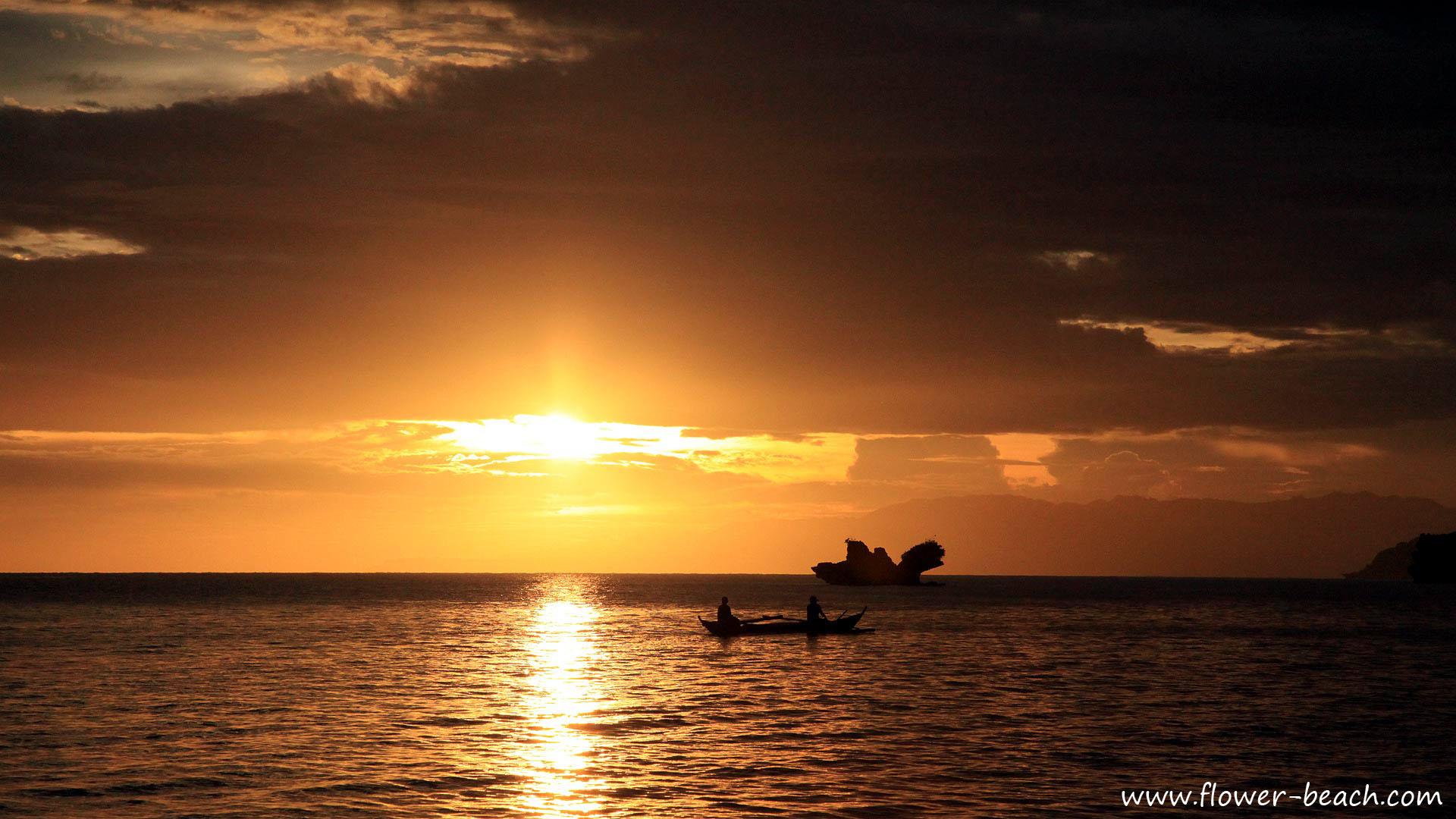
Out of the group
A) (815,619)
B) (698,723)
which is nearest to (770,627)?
(815,619)

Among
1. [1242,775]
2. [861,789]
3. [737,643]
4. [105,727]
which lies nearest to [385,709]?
[105,727]

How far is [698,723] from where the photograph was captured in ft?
147

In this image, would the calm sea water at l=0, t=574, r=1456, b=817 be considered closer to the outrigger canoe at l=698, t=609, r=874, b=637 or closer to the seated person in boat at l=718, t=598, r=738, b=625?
the outrigger canoe at l=698, t=609, r=874, b=637

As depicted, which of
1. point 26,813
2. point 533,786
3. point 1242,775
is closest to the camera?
point 26,813

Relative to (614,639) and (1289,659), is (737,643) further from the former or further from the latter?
(1289,659)

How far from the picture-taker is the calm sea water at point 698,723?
1251 inches

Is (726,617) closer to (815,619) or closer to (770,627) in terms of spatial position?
(770,627)

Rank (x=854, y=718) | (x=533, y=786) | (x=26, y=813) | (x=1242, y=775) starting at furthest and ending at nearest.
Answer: (x=854, y=718), (x=1242, y=775), (x=533, y=786), (x=26, y=813)

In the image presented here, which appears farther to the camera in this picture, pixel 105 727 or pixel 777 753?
pixel 105 727

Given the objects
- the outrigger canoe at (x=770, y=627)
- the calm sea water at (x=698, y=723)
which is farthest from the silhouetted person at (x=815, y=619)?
the calm sea water at (x=698, y=723)

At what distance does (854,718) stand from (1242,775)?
15.4 metres

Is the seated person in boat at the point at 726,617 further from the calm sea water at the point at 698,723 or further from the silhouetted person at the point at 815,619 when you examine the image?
the silhouetted person at the point at 815,619

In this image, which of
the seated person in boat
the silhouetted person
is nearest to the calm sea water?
the seated person in boat

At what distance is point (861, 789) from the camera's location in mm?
32281
